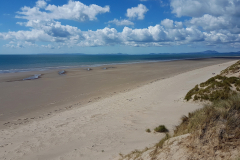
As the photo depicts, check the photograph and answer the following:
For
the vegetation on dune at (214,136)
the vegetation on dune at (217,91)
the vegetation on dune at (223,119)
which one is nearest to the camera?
the vegetation on dune at (214,136)

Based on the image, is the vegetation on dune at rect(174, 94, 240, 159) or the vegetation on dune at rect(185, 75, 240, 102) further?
the vegetation on dune at rect(185, 75, 240, 102)

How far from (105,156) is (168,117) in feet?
13.5

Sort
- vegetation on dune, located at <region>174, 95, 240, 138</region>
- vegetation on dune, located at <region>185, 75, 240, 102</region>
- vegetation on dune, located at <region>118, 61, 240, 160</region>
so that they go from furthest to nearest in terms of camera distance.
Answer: vegetation on dune, located at <region>185, 75, 240, 102</region> → vegetation on dune, located at <region>174, 95, 240, 138</region> → vegetation on dune, located at <region>118, 61, 240, 160</region>

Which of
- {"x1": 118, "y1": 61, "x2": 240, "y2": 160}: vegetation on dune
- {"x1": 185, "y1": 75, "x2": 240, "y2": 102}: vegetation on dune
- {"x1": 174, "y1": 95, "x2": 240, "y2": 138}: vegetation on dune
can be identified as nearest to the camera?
{"x1": 118, "y1": 61, "x2": 240, "y2": 160}: vegetation on dune

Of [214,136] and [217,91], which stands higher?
[217,91]

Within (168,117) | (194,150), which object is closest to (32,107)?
(168,117)

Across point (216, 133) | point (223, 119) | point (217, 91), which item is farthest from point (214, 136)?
point (217, 91)

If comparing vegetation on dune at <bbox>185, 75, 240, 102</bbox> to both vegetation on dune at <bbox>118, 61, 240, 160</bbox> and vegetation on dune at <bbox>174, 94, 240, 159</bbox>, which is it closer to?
vegetation on dune at <bbox>118, 61, 240, 160</bbox>

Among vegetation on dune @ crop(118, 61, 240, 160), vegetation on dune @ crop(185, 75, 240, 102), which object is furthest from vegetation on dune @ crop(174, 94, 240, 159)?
vegetation on dune @ crop(185, 75, 240, 102)

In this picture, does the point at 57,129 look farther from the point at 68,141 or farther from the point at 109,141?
the point at 109,141

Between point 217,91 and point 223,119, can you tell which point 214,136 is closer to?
point 223,119

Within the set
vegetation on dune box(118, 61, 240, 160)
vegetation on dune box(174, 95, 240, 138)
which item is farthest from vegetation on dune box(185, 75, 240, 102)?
vegetation on dune box(174, 95, 240, 138)

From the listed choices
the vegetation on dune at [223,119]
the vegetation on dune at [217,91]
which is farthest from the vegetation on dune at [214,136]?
the vegetation on dune at [217,91]

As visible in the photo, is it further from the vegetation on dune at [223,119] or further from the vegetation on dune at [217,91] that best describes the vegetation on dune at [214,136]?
the vegetation on dune at [217,91]
